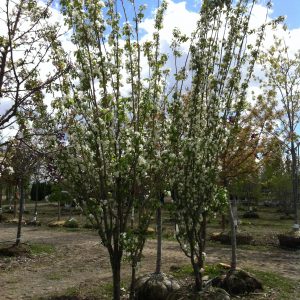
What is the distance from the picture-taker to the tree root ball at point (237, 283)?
28.0 ft

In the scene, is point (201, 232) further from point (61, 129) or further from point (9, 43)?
point (9, 43)

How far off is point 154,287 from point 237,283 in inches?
72.5

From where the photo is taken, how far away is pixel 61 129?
527 cm

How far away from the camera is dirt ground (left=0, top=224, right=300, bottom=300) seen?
9.51 meters

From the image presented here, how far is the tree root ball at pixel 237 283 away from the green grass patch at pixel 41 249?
22.4 feet

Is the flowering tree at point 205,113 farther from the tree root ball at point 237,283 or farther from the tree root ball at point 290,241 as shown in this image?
the tree root ball at point 290,241

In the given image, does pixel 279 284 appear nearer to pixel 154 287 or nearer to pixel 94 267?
pixel 154 287

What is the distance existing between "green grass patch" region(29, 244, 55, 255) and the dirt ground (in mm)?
250

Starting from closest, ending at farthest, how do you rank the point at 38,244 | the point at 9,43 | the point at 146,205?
the point at 9,43 < the point at 146,205 < the point at 38,244

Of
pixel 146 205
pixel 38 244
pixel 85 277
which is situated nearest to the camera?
pixel 146 205

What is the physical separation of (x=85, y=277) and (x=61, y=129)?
Result: 602cm

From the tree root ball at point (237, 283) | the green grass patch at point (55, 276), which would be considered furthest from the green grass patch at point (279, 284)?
the green grass patch at point (55, 276)

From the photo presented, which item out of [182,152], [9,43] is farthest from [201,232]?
[9,43]

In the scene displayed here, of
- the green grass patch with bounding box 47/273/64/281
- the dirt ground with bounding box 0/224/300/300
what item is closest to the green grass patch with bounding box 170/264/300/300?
the dirt ground with bounding box 0/224/300/300
